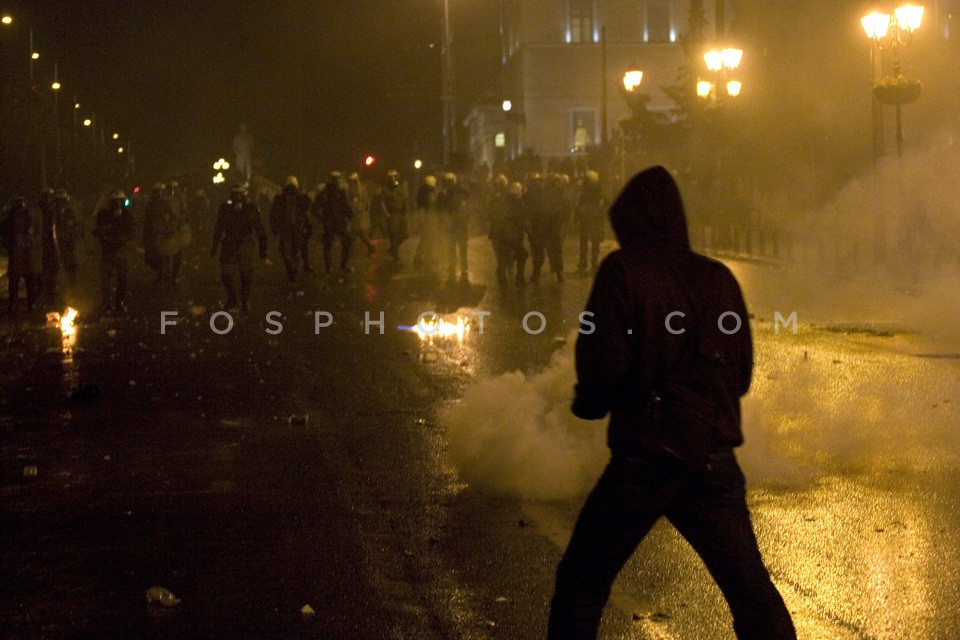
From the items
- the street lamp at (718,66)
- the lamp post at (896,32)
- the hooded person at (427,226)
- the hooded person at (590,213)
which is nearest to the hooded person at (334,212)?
the hooded person at (427,226)

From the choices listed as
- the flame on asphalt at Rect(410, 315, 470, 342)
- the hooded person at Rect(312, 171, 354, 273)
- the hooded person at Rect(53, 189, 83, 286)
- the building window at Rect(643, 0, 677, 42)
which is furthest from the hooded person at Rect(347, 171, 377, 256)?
the building window at Rect(643, 0, 677, 42)

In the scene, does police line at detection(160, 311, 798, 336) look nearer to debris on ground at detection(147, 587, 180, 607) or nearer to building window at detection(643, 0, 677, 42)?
debris on ground at detection(147, 587, 180, 607)

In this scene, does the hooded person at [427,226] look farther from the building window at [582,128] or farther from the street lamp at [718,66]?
the building window at [582,128]

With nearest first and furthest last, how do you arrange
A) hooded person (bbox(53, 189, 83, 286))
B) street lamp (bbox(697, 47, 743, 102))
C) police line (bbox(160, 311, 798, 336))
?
police line (bbox(160, 311, 798, 336))
hooded person (bbox(53, 189, 83, 286))
street lamp (bbox(697, 47, 743, 102))

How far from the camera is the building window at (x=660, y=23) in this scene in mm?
78438

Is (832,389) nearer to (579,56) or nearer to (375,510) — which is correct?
(375,510)

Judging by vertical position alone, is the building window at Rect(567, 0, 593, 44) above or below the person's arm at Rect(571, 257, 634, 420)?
above

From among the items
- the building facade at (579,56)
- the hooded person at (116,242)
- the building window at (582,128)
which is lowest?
the hooded person at (116,242)

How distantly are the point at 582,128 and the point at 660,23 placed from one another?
7.57 m

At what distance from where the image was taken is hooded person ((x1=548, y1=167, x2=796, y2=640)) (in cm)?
380

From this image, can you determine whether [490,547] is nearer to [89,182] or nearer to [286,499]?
[286,499]

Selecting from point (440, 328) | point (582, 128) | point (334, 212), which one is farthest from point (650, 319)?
point (582, 128)

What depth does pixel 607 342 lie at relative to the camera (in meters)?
3.82

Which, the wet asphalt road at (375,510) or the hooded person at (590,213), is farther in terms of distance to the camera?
the hooded person at (590,213)
